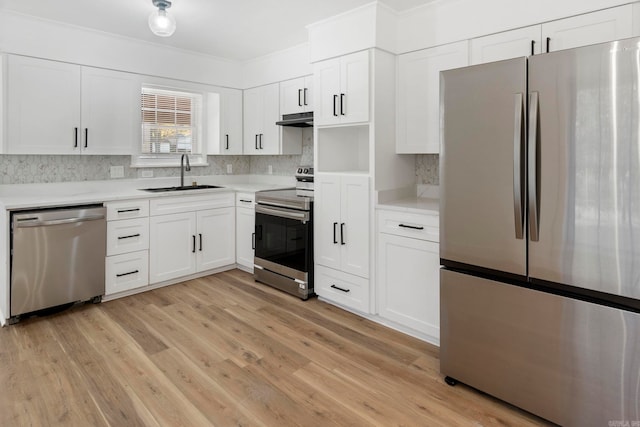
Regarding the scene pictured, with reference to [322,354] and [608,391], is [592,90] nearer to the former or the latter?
[608,391]

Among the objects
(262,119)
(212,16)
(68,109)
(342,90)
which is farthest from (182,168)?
(342,90)

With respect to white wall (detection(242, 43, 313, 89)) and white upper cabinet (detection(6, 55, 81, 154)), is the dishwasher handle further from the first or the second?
white wall (detection(242, 43, 313, 89))

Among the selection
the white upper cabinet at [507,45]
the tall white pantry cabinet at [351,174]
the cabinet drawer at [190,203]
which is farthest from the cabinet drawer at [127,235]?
the white upper cabinet at [507,45]

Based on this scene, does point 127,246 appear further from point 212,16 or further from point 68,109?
point 212,16

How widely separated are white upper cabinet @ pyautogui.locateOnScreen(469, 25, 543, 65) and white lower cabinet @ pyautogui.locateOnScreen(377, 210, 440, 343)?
1181 mm

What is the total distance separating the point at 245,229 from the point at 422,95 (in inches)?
93.1

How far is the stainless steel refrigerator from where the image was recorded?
5.27 feet

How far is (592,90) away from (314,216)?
228 centimetres

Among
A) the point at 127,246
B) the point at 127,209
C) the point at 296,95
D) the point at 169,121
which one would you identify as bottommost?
the point at 127,246

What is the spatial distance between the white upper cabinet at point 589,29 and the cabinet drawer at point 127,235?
3.53 metres

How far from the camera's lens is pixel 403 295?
112 inches

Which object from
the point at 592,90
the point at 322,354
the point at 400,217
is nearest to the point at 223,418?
the point at 322,354

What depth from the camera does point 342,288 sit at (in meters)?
3.29

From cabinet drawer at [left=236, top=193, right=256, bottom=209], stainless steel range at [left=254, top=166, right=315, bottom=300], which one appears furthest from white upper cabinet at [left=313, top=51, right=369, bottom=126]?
cabinet drawer at [left=236, top=193, right=256, bottom=209]
